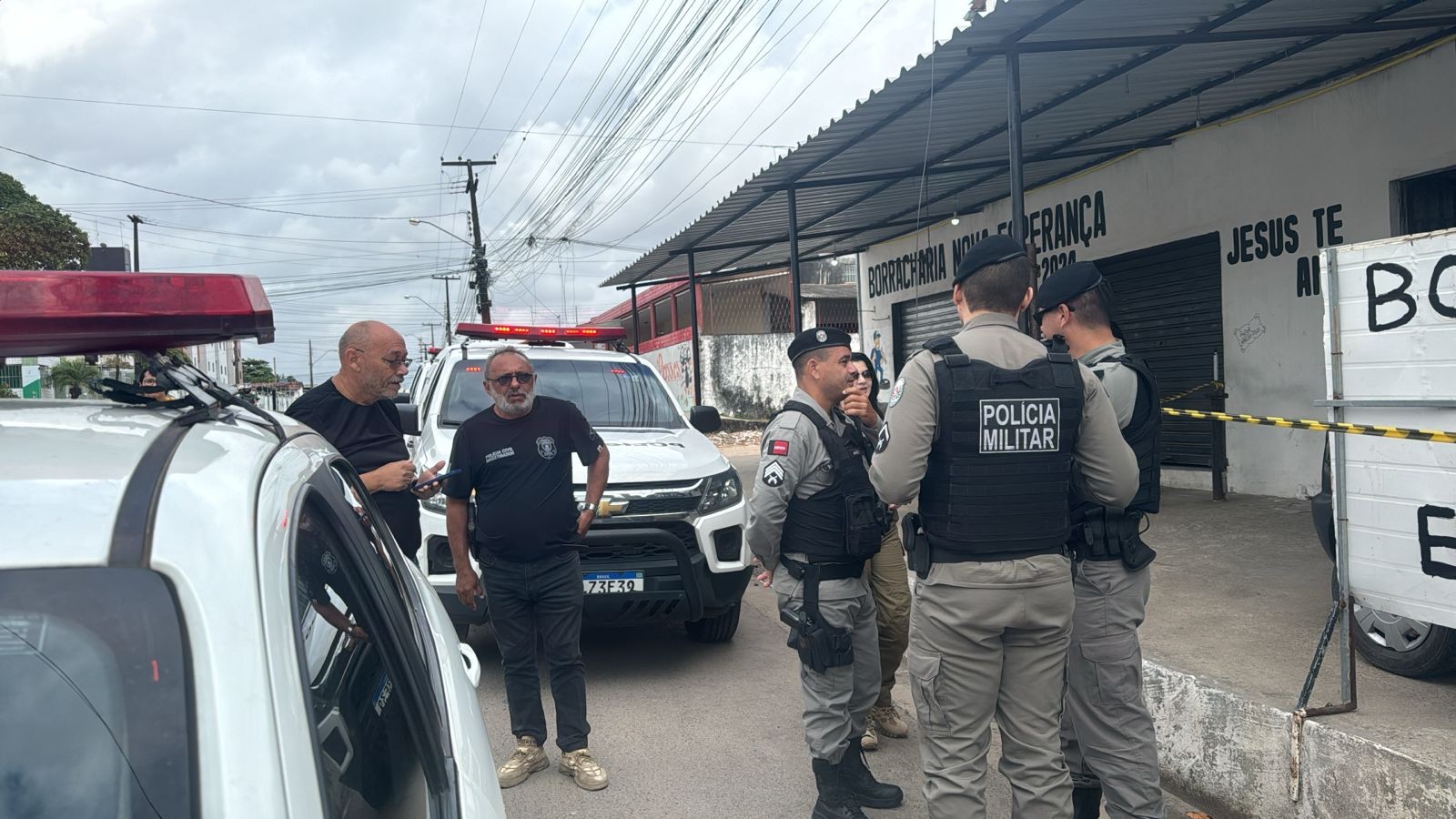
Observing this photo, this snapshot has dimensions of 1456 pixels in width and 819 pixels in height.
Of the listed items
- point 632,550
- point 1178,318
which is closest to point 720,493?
point 632,550

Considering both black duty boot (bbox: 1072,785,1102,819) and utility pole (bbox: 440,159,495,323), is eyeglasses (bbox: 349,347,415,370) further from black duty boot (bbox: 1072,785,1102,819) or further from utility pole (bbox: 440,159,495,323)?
utility pole (bbox: 440,159,495,323)

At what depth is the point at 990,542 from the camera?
2945 millimetres

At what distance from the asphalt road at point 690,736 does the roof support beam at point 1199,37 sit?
3853 mm

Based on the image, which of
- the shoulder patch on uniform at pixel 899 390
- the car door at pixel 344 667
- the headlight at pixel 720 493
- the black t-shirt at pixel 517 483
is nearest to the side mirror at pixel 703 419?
the headlight at pixel 720 493

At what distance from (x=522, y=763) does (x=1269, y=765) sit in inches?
111

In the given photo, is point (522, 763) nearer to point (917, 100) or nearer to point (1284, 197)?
point (917, 100)

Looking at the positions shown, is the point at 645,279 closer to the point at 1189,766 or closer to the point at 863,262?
the point at 863,262

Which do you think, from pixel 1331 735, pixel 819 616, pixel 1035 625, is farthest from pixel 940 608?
pixel 1331 735

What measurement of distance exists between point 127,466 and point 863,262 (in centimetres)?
1550

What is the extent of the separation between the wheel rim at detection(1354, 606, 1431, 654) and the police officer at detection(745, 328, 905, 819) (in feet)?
7.05

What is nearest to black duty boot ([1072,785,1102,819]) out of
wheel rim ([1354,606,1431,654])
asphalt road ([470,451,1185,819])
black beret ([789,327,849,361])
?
asphalt road ([470,451,1185,819])

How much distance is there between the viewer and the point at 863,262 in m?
16.4

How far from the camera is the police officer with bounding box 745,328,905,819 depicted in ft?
11.9

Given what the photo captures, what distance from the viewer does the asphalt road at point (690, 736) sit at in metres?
3.99
